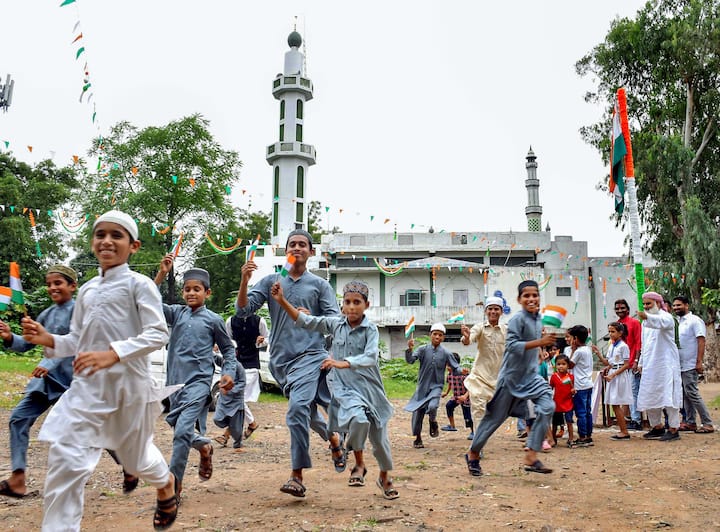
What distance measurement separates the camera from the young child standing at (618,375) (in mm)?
8977

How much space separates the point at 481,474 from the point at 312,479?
1.45 meters

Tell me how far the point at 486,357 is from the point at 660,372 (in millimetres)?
2436

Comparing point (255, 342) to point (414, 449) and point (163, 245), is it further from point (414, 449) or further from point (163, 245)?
point (163, 245)

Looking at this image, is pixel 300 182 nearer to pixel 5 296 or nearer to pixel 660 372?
pixel 660 372

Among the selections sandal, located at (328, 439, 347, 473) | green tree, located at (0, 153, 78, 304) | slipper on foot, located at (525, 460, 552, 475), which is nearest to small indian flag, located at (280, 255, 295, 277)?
sandal, located at (328, 439, 347, 473)

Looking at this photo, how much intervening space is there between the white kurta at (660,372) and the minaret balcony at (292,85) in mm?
32738

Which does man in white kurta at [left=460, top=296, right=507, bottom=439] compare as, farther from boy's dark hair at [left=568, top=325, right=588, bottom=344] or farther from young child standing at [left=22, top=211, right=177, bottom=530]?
young child standing at [left=22, top=211, right=177, bottom=530]

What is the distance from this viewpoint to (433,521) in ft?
13.9

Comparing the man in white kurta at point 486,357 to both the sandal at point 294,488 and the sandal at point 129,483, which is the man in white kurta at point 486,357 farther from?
the sandal at point 129,483

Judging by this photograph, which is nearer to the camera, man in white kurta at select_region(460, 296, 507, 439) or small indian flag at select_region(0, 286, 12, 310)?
small indian flag at select_region(0, 286, 12, 310)

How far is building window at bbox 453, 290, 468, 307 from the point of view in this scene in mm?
36312

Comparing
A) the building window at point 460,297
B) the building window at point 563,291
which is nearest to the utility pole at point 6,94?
the building window at point 460,297

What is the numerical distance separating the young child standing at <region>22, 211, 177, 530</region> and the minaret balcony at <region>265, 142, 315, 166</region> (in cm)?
3549

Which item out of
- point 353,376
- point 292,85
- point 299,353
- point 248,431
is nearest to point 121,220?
point 299,353
